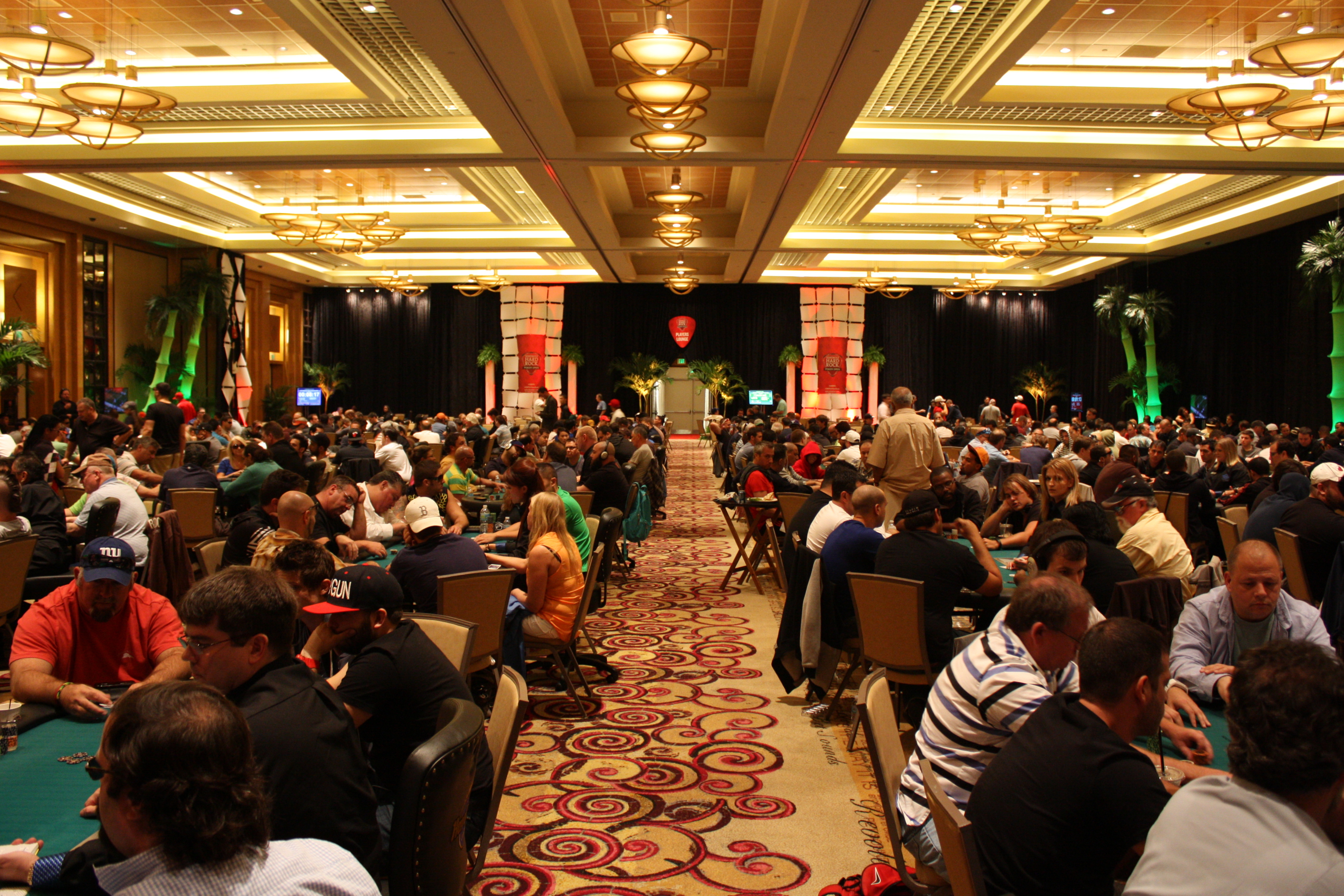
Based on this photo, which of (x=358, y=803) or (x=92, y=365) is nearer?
(x=358, y=803)

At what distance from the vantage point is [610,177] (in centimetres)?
1367

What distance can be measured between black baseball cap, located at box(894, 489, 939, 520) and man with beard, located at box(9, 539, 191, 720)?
277 centimetres

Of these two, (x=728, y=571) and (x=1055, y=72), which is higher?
(x=1055, y=72)

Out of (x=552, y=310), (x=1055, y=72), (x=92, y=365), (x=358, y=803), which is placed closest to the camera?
(x=358, y=803)

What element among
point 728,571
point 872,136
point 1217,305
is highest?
point 872,136

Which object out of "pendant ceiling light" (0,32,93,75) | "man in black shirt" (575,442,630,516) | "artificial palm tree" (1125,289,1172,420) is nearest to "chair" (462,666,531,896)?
"man in black shirt" (575,442,630,516)

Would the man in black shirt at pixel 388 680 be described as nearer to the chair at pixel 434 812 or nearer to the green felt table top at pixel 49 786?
the chair at pixel 434 812

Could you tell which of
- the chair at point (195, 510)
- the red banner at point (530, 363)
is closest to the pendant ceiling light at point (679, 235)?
the chair at point (195, 510)

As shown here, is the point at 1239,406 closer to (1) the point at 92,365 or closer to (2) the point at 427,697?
(2) the point at 427,697

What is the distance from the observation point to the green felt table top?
186 cm

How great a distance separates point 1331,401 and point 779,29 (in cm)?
1102

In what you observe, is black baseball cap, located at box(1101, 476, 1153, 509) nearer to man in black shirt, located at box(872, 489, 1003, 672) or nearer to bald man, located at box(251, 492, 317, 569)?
man in black shirt, located at box(872, 489, 1003, 672)

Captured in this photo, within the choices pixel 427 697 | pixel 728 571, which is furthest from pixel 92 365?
pixel 427 697

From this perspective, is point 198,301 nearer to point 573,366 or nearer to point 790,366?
point 573,366
